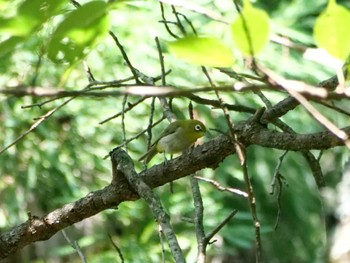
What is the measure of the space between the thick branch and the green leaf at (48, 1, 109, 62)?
44 centimetres

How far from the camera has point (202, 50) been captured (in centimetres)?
43

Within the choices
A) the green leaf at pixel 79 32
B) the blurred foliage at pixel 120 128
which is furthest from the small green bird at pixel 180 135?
the blurred foliage at pixel 120 128

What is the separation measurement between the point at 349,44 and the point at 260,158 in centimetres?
367

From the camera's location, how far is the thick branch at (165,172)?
99cm

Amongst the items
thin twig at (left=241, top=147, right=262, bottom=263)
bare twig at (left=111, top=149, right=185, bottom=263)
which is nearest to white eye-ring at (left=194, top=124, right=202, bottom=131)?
bare twig at (left=111, top=149, right=185, bottom=263)

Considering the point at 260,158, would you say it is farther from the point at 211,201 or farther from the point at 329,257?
the point at 329,257

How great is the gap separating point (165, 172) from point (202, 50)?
827mm

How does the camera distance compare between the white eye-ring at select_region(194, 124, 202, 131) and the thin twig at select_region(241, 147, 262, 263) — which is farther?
the white eye-ring at select_region(194, 124, 202, 131)

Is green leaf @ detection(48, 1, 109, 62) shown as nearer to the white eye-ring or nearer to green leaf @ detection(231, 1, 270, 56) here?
green leaf @ detection(231, 1, 270, 56)

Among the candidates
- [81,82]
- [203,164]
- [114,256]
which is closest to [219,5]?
[81,82]

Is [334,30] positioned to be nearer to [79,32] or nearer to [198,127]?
[79,32]

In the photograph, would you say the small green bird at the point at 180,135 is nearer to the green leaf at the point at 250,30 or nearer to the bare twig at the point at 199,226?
the bare twig at the point at 199,226

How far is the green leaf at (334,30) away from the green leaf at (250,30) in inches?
1.1

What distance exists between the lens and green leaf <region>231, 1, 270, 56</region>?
1.38 feet
